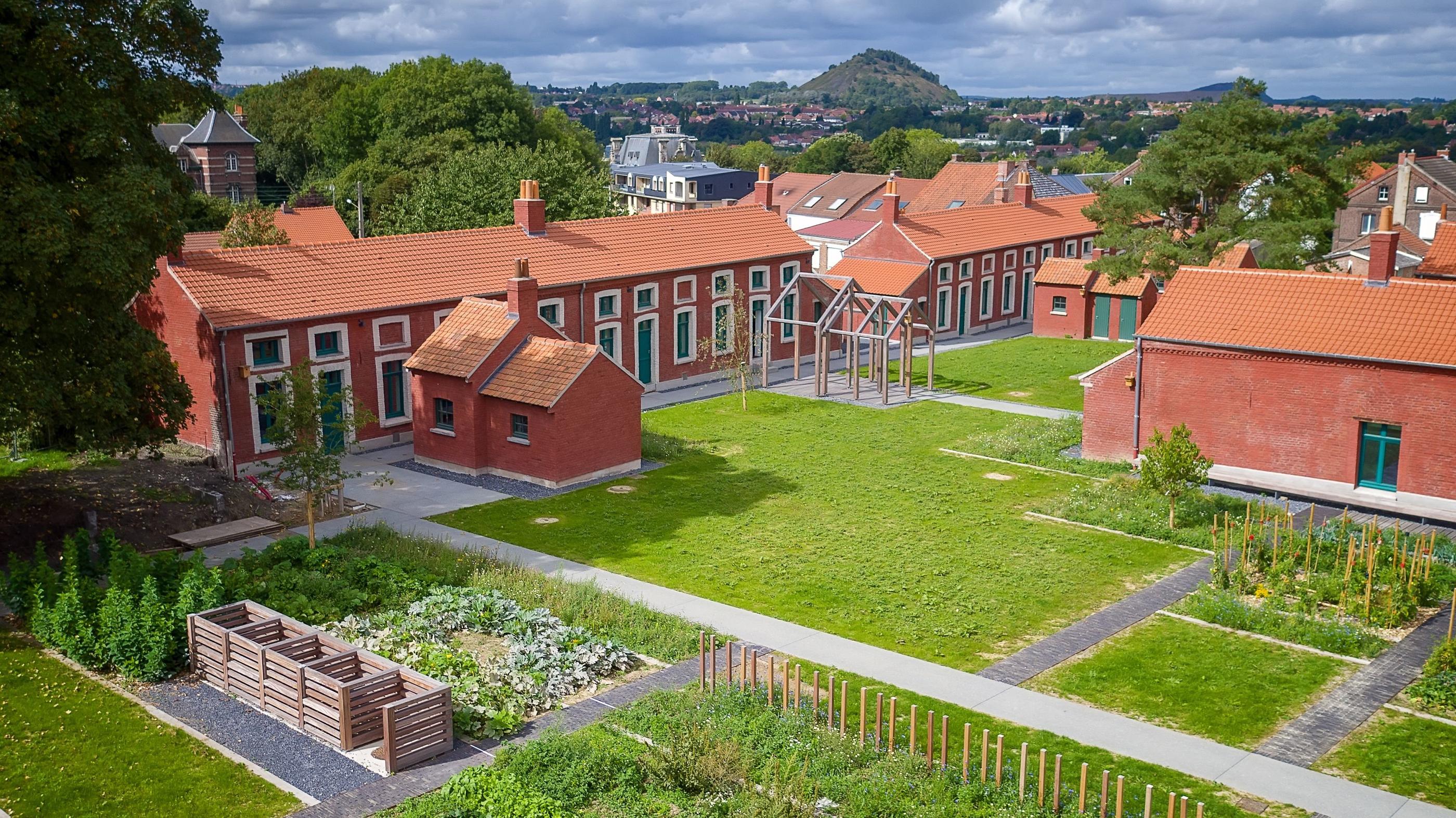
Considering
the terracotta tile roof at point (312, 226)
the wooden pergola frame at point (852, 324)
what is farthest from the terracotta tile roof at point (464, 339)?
the terracotta tile roof at point (312, 226)

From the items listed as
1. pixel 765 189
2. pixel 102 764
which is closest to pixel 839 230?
pixel 765 189

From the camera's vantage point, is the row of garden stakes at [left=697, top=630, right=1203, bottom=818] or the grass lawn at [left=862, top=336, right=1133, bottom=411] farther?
the grass lawn at [left=862, top=336, right=1133, bottom=411]

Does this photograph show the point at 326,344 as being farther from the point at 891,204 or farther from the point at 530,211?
the point at 891,204

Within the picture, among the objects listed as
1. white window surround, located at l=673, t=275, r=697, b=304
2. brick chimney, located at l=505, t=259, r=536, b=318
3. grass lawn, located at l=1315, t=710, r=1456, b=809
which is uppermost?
brick chimney, located at l=505, t=259, r=536, b=318

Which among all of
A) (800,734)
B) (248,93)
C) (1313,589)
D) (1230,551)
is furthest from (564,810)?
(248,93)

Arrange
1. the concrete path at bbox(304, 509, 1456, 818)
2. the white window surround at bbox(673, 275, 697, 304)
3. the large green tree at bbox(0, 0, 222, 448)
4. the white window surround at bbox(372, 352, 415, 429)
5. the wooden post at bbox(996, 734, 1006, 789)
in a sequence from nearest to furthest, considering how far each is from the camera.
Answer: the wooden post at bbox(996, 734, 1006, 789) < the concrete path at bbox(304, 509, 1456, 818) < the large green tree at bbox(0, 0, 222, 448) < the white window surround at bbox(372, 352, 415, 429) < the white window surround at bbox(673, 275, 697, 304)

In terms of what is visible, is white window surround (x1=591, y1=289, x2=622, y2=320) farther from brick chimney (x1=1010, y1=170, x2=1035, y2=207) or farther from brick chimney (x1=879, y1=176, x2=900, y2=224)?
brick chimney (x1=1010, y1=170, x2=1035, y2=207)

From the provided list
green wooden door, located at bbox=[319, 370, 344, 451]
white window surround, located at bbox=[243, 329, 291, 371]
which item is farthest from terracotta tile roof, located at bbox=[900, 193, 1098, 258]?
white window surround, located at bbox=[243, 329, 291, 371]

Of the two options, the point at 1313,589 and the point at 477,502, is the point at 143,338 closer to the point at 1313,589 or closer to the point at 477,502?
the point at 477,502
